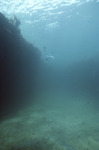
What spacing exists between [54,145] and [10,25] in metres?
12.0

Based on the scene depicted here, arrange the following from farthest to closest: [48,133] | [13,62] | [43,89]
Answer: [43,89] → [13,62] → [48,133]

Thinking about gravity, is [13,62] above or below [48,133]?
above

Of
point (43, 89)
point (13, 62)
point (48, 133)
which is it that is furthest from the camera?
point (43, 89)

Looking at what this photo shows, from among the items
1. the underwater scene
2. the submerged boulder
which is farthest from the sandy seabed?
the submerged boulder

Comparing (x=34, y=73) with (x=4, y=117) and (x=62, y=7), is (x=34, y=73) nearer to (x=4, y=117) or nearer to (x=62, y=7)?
(x=4, y=117)

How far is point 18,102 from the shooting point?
16359mm

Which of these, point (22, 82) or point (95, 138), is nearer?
point (95, 138)

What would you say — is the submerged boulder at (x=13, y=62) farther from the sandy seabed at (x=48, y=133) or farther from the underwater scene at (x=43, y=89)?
the sandy seabed at (x=48, y=133)

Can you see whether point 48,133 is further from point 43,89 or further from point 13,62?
point 43,89

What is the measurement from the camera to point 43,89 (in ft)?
75.9

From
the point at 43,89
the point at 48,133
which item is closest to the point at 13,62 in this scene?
the point at 43,89

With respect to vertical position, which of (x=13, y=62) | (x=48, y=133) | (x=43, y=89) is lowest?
(x=48, y=133)

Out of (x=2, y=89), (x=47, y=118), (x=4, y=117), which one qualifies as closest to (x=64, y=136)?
(x=47, y=118)

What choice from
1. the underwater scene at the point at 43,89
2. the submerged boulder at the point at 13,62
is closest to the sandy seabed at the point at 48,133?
the underwater scene at the point at 43,89
